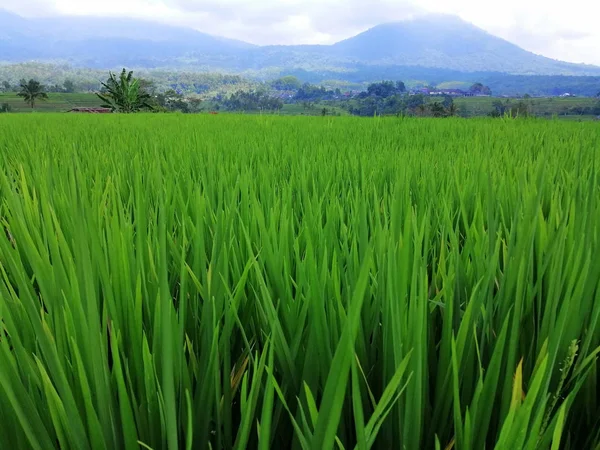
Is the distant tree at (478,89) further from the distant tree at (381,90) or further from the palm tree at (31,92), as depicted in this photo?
the palm tree at (31,92)

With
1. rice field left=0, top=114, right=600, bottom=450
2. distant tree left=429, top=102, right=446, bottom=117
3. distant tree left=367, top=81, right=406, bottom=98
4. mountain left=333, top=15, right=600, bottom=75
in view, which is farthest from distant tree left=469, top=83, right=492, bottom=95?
mountain left=333, top=15, right=600, bottom=75

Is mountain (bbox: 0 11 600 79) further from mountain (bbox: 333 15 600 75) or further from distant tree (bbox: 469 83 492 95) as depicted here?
A: distant tree (bbox: 469 83 492 95)

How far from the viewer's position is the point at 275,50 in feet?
603

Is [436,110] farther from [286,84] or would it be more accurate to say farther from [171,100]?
[286,84]

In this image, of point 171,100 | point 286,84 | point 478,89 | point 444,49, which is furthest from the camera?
point 444,49

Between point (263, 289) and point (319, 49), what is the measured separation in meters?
200

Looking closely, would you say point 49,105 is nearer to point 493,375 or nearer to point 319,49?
point 493,375

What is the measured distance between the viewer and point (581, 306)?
0.36m

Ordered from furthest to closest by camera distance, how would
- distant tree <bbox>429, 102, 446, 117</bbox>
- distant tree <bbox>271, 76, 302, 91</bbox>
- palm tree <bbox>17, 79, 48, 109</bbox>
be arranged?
distant tree <bbox>271, 76, 302, 91</bbox>
palm tree <bbox>17, 79, 48, 109</bbox>
distant tree <bbox>429, 102, 446, 117</bbox>

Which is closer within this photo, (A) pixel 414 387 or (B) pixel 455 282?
(A) pixel 414 387

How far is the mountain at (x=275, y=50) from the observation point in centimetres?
15162

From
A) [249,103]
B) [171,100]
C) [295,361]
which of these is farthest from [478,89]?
[295,361]

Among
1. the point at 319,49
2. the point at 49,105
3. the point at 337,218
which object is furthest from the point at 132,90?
the point at 319,49

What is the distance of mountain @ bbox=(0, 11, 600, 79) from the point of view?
497 feet
